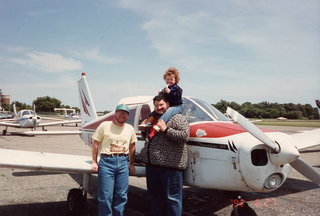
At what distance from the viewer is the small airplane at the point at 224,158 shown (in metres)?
3.17

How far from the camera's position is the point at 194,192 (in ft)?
19.8

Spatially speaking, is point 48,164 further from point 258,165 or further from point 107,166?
point 258,165

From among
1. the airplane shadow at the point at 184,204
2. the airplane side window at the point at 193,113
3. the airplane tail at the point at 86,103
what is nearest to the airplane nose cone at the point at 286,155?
the airplane shadow at the point at 184,204


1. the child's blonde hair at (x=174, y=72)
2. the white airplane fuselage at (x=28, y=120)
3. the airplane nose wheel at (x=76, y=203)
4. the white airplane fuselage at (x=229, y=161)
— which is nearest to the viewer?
the white airplane fuselage at (x=229, y=161)

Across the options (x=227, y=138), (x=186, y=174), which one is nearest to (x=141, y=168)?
(x=186, y=174)

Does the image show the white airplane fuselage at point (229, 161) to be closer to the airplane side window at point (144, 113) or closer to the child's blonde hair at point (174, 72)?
the child's blonde hair at point (174, 72)

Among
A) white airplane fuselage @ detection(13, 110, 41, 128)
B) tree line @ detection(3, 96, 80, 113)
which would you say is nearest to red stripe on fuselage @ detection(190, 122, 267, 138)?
white airplane fuselage @ detection(13, 110, 41, 128)

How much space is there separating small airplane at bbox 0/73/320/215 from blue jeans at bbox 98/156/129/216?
2.98ft

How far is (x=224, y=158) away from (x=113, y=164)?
141 centimetres

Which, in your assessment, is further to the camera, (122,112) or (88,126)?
(88,126)

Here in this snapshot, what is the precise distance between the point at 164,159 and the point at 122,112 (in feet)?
2.88

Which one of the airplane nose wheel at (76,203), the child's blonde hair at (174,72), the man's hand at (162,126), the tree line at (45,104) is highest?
the tree line at (45,104)

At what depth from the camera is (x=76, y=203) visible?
4.52 m

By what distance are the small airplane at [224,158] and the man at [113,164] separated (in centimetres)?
88
